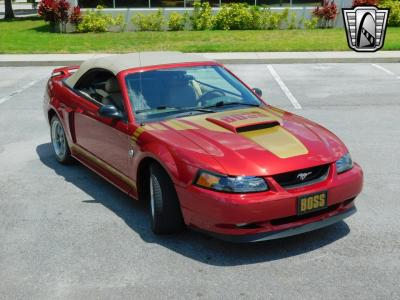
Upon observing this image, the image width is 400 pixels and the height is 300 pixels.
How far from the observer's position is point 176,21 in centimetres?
2397

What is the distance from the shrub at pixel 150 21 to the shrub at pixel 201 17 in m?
1.35

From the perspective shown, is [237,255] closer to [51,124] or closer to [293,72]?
[51,124]

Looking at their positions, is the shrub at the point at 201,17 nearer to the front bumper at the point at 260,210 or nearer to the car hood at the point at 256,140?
the car hood at the point at 256,140

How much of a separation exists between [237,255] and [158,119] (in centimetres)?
152

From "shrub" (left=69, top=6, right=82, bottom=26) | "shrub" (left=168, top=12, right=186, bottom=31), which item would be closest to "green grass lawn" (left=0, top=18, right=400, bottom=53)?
"shrub" (left=69, top=6, right=82, bottom=26)

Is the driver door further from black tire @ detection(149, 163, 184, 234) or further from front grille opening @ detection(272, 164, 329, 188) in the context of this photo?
front grille opening @ detection(272, 164, 329, 188)

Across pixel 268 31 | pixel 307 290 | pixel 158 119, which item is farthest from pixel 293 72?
pixel 307 290

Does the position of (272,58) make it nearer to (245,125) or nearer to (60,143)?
(60,143)

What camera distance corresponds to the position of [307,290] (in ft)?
13.5

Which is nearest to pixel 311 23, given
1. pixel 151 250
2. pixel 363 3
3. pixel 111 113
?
pixel 363 3

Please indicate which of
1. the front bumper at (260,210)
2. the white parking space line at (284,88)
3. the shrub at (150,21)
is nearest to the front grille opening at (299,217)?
the front bumper at (260,210)

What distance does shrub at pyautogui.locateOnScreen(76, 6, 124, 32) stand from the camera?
23.8 metres

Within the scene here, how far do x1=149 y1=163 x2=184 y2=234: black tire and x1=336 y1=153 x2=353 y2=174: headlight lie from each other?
137 centimetres

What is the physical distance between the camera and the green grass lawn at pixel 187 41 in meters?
18.9
